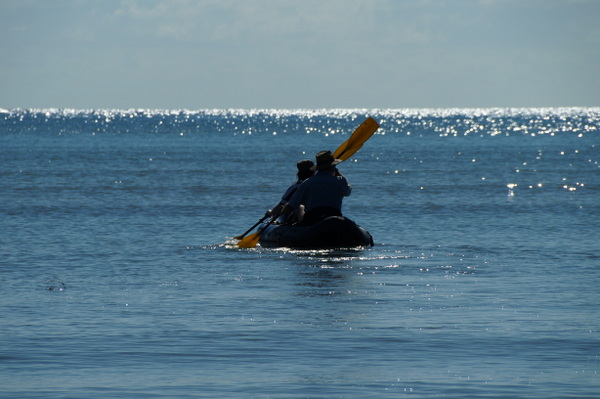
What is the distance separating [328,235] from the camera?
16.4 m

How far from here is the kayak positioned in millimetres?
16359

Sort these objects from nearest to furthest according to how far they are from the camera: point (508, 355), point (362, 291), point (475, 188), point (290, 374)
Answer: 1. point (290, 374)
2. point (508, 355)
3. point (362, 291)
4. point (475, 188)

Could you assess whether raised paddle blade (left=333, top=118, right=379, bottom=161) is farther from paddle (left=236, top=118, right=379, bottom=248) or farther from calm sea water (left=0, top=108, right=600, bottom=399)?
calm sea water (left=0, top=108, right=600, bottom=399)

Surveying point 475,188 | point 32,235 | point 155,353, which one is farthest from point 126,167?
point 155,353

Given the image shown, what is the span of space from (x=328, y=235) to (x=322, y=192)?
2.19ft

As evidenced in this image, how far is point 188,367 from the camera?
8.35 meters

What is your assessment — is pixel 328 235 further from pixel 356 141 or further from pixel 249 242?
pixel 356 141

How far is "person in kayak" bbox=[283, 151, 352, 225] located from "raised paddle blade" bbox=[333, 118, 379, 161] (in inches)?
83.7

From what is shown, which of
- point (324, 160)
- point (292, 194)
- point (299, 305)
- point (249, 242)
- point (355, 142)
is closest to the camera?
point (299, 305)

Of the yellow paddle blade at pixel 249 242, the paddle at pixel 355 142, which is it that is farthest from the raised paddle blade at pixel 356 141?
the yellow paddle blade at pixel 249 242

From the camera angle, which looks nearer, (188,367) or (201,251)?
(188,367)

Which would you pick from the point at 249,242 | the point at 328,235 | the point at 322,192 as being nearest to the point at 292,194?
the point at 322,192

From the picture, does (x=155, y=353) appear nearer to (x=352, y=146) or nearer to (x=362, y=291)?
(x=362, y=291)

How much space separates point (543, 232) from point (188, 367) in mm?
12314
